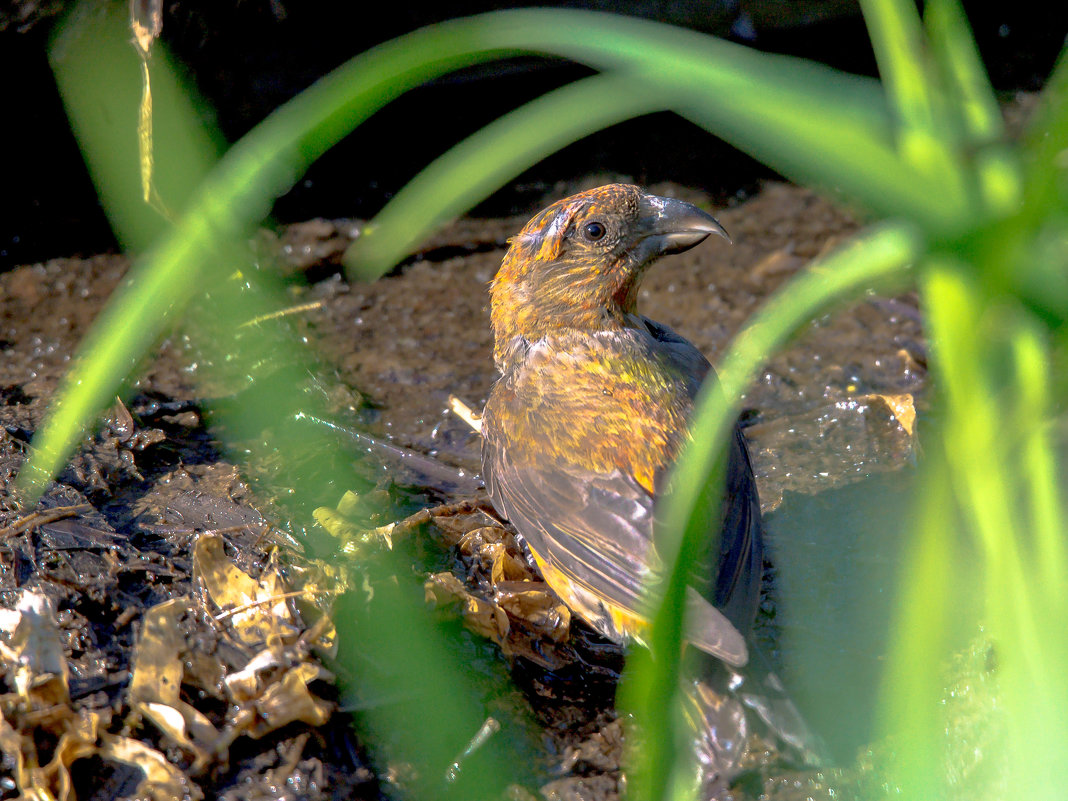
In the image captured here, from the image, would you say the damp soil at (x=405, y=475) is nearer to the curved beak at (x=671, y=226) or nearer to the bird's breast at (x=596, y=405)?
the bird's breast at (x=596, y=405)

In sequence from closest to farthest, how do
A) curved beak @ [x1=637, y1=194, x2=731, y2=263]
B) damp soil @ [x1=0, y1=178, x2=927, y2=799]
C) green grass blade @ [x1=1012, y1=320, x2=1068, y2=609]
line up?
green grass blade @ [x1=1012, y1=320, x2=1068, y2=609], damp soil @ [x1=0, y1=178, x2=927, y2=799], curved beak @ [x1=637, y1=194, x2=731, y2=263]

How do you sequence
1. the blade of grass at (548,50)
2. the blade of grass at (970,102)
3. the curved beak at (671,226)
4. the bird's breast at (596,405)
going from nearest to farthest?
the blade of grass at (548,50) → the blade of grass at (970,102) → the bird's breast at (596,405) → the curved beak at (671,226)

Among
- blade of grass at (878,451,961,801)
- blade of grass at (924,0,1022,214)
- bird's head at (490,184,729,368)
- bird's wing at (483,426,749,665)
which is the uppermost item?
blade of grass at (924,0,1022,214)

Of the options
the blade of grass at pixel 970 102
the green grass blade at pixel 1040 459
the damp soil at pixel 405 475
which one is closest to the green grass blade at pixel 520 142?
the blade of grass at pixel 970 102

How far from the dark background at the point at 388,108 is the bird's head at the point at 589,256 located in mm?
1928

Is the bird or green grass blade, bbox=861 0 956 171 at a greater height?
green grass blade, bbox=861 0 956 171

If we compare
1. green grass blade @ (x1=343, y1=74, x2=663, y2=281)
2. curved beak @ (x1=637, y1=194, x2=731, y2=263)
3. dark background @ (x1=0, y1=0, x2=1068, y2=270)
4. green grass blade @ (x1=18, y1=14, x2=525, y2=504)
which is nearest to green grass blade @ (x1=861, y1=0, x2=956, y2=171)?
green grass blade @ (x1=343, y1=74, x2=663, y2=281)

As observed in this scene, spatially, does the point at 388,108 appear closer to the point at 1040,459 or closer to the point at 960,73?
the point at 960,73

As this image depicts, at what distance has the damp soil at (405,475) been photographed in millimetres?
2676

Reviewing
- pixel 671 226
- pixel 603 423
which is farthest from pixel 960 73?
pixel 671 226

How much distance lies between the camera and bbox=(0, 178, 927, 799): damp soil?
2.68m

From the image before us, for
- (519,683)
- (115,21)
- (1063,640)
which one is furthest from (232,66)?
(1063,640)

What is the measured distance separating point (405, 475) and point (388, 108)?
9.18 ft

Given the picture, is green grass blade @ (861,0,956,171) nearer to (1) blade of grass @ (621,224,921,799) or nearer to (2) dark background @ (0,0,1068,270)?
(1) blade of grass @ (621,224,921,799)
